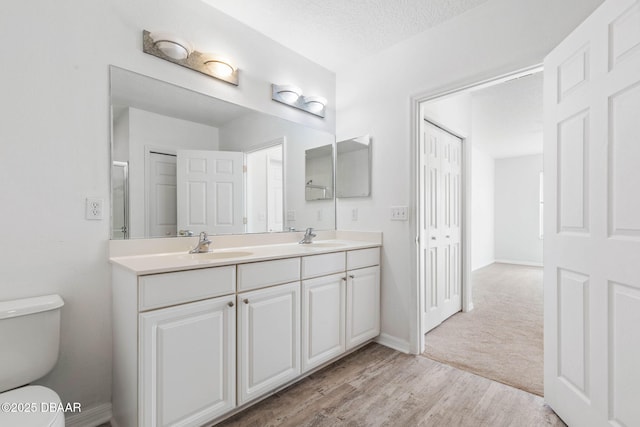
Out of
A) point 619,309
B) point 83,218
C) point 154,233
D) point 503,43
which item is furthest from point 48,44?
point 619,309

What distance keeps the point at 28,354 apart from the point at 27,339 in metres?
0.06

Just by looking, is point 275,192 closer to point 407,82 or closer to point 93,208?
point 93,208

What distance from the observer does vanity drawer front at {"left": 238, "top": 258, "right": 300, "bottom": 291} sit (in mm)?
1506

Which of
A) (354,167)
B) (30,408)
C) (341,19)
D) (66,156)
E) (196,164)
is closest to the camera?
(30,408)

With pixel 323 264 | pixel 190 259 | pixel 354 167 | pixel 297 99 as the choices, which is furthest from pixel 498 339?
pixel 297 99

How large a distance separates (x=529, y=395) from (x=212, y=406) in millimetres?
1807

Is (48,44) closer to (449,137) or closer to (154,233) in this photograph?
(154,233)

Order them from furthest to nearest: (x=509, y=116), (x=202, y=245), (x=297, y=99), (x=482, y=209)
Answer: (x=482, y=209) → (x=509, y=116) → (x=297, y=99) → (x=202, y=245)

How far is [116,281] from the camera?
1.44m

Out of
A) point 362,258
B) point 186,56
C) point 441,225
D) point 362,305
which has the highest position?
point 186,56

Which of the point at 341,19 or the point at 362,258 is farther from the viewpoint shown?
the point at 362,258

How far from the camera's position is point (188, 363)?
1.31m

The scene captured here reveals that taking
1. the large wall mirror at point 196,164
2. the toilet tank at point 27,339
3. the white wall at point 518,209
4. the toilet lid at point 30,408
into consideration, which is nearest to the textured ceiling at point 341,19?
the large wall mirror at point 196,164

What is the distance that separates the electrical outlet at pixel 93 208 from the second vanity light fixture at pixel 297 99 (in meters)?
1.41
